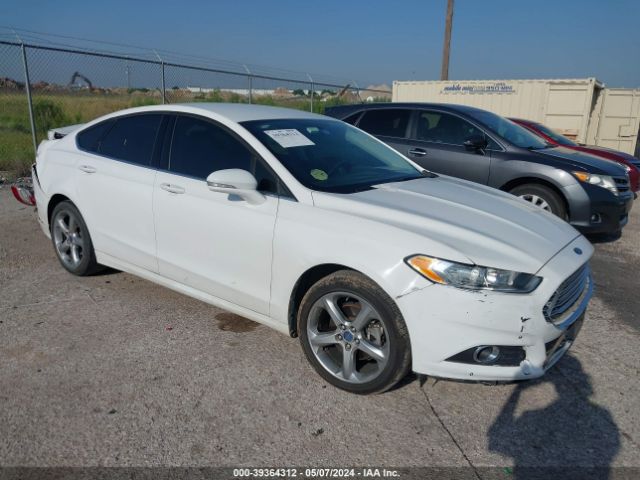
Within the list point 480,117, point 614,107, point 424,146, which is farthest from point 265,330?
point 614,107

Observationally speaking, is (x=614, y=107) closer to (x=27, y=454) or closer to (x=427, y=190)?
(x=427, y=190)

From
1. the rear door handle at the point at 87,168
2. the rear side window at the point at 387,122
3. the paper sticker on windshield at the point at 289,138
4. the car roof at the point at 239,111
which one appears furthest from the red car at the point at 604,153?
the rear door handle at the point at 87,168

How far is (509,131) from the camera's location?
7.14 metres

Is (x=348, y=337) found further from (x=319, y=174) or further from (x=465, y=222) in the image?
(x=319, y=174)

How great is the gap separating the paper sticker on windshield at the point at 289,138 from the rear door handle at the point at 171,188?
0.73 meters

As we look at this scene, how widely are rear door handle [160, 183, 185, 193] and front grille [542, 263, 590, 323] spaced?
2.45m

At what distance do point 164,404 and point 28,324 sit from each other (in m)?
1.63

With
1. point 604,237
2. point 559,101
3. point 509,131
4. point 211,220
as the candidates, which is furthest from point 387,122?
point 559,101

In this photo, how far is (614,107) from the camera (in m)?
16.6

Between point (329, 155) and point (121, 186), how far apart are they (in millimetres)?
1675

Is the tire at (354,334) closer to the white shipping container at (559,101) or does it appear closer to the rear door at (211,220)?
the rear door at (211,220)

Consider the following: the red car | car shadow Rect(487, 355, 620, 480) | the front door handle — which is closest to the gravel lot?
car shadow Rect(487, 355, 620, 480)

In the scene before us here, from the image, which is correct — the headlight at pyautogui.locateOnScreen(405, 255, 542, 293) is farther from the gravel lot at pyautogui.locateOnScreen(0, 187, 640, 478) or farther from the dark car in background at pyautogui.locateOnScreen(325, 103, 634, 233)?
the dark car in background at pyautogui.locateOnScreen(325, 103, 634, 233)

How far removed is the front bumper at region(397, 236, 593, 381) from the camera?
8.34 feet
